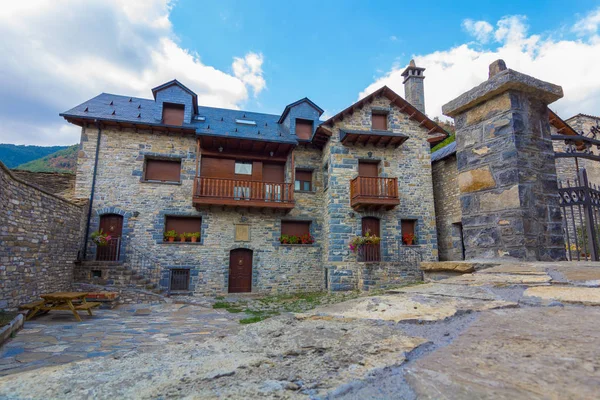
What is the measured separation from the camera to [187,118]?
13.9m

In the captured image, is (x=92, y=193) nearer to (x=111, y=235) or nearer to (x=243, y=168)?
(x=111, y=235)

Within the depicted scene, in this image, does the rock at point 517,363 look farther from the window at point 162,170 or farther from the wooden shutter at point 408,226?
the window at point 162,170

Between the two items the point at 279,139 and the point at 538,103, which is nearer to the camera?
the point at 538,103

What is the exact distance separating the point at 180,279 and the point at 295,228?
16.7ft

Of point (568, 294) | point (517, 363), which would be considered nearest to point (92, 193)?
point (568, 294)

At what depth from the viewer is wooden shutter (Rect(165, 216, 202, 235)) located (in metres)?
13.2

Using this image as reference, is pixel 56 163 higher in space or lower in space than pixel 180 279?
higher

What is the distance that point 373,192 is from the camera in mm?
12992

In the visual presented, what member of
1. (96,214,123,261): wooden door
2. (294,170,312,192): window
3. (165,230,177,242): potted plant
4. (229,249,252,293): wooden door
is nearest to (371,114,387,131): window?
(294,170,312,192): window

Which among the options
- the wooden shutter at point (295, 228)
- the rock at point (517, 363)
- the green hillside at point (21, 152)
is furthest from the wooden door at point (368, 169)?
the green hillside at point (21, 152)

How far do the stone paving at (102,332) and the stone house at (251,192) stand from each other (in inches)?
129

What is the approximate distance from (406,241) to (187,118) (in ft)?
34.8

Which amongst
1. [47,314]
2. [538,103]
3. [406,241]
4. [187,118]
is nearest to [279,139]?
[187,118]

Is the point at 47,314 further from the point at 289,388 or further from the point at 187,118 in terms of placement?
the point at 289,388
